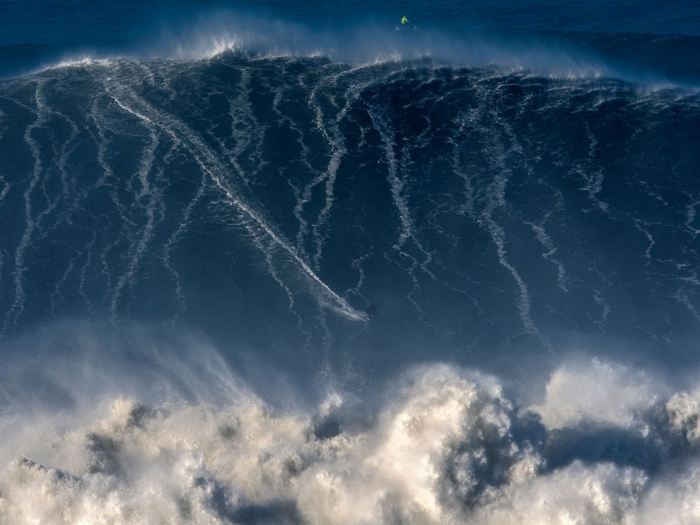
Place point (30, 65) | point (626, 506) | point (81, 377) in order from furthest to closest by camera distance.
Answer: point (30, 65), point (81, 377), point (626, 506)

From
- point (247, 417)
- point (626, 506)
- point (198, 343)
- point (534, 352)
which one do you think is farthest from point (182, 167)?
point (626, 506)

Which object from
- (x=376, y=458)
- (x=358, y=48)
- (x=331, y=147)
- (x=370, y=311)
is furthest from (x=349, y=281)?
(x=358, y=48)

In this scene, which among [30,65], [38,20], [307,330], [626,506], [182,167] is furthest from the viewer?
[38,20]

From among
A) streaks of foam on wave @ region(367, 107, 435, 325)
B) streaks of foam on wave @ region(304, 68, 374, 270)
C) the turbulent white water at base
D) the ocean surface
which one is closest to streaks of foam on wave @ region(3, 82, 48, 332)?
the ocean surface

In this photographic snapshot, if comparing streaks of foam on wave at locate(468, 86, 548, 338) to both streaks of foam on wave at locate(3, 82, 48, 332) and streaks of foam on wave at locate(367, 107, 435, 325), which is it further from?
streaks of foam on wave at locate(3, 82, 48, 332)

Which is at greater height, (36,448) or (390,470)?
(36,448)

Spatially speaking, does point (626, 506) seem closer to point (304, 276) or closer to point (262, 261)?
point (304, 276)

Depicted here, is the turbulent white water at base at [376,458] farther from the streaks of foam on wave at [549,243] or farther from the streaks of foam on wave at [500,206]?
the streaks of foam on wave at [549,243]
